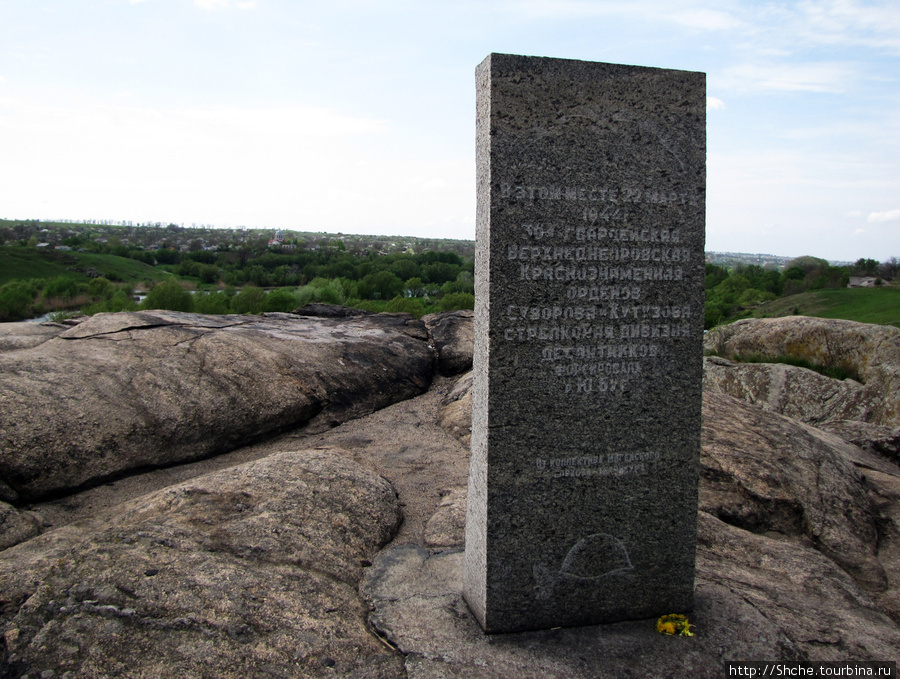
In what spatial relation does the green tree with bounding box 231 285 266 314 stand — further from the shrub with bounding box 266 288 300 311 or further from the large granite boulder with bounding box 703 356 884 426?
the large granite boulder with bounding box 703 356 884 426

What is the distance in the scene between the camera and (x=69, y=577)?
3.30 metres

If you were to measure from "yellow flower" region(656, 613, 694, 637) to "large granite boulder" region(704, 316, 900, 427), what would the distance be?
827 centimetres

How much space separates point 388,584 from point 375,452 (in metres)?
2.79

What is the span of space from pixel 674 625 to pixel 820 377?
8.90m

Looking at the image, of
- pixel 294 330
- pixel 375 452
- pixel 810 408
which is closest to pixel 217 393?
pixel 375 452

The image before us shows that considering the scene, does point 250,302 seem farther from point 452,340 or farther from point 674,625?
point 674,625

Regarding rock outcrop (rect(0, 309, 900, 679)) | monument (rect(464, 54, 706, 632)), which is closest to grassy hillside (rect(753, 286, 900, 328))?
rock outcrop (rect(0, 309, 900, 679))

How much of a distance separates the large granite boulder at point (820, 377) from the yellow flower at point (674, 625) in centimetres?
827

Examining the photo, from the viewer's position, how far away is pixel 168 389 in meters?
6.55

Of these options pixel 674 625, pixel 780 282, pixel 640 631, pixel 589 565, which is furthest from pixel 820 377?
pixel 780 282

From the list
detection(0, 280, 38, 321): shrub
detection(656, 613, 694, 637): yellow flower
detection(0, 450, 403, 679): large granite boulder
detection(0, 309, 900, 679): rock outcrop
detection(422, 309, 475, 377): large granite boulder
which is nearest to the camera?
detection(0, 450, 403, 679): large granite boulder

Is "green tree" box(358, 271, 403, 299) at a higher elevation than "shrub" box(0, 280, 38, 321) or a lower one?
higher

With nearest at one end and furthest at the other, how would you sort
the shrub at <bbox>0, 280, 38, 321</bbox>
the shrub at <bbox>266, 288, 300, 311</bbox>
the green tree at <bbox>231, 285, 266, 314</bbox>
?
the shrub at <bbox>266, 288, 300, 311</bbox>, the green tree at <bbox>231, 285, 266, 314</bbox>, the shrub at <bbox>0, 280, 38, 321</bbox>

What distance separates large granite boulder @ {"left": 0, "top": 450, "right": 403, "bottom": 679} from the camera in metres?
2.91
